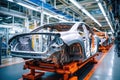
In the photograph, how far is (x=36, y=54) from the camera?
2738mm

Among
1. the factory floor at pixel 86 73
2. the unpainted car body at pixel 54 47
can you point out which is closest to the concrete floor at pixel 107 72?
the factory floor at pixel 86 73

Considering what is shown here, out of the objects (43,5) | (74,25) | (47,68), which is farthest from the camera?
(43,5)

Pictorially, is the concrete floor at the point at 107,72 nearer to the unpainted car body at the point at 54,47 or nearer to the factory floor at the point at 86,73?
the factory floor at the point at 86,73

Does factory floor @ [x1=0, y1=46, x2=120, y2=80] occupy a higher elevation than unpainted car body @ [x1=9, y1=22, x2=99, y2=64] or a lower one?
lower

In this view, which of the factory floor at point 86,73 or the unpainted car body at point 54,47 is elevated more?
the unpainted car body at point 54,47

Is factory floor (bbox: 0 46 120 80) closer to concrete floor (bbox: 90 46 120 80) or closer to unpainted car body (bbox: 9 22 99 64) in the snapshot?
concrete floor (bbox: 90 46 120 80)

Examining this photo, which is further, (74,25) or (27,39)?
(74,25)

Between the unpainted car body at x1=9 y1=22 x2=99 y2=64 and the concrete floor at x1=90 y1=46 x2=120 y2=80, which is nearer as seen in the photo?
the unpainted car body at x1=9 y1=22 x2=99 y2=64

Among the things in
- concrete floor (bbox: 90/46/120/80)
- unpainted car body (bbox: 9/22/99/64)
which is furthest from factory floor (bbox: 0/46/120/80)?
unpainted car body (bbox: 9/22/99/64)

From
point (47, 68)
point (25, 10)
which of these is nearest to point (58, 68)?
point (47, 68)

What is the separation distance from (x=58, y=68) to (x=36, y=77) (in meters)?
0.79

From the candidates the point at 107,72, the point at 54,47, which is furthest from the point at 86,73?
the point at 54,47

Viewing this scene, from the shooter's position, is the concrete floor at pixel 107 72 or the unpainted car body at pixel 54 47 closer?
the unpainted car body at pixel 54 47

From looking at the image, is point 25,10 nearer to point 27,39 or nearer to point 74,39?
point 27,39
